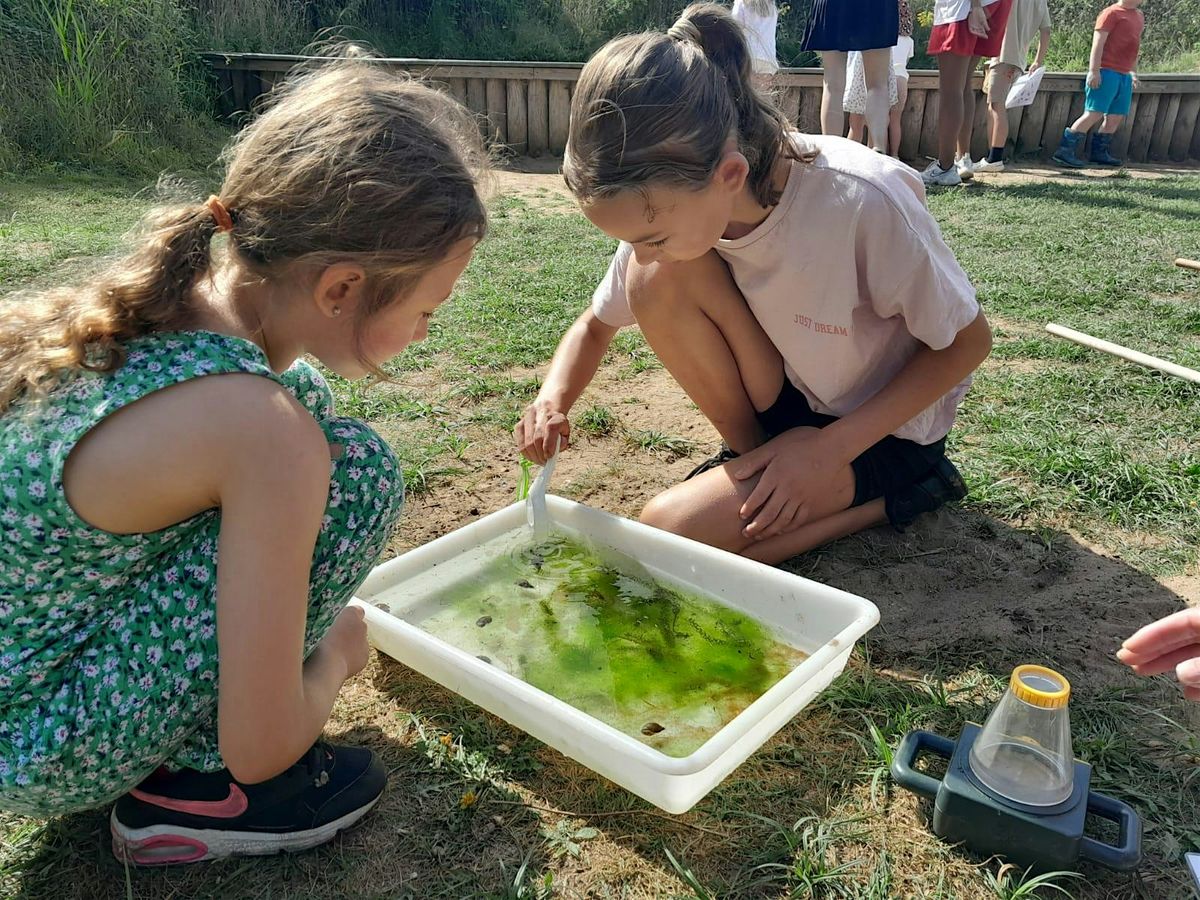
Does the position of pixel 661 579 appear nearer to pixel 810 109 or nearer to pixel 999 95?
pixel 999 95

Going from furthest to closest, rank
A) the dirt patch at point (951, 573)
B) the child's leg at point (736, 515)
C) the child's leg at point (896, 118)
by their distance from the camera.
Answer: the child's leg at point (896, 118) < the child's leg at point (736, 515) < the dirt patch at point (951, 573)

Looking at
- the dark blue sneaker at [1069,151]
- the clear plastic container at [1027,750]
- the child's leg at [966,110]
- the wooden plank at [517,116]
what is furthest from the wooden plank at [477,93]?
the clear plastic container at [1027,750]

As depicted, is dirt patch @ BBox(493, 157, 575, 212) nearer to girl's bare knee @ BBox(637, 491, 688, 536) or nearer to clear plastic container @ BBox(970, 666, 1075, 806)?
girl's bare knee @ BBox(637, 491, 688, 536)

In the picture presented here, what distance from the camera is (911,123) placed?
760 centimetres

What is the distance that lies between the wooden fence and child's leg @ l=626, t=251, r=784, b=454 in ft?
18.7

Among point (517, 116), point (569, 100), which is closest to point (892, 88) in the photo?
point (569, 100)

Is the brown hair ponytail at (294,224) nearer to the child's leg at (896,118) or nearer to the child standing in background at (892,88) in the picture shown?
the child standing in background at (892,88)

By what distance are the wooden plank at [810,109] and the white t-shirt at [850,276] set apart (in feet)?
20.5

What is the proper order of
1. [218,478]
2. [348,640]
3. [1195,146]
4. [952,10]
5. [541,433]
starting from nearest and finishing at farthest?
1. [218,478]
2. [348,640]
3. [541,433]
4. [952,10]
5. [1195,146]

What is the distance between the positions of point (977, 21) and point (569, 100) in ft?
10.4

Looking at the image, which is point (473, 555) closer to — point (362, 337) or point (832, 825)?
point (362, 337)

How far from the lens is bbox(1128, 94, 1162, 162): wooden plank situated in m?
7.95

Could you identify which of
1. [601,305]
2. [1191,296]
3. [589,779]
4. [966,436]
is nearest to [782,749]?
[589,779]

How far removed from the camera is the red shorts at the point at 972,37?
5870mm
